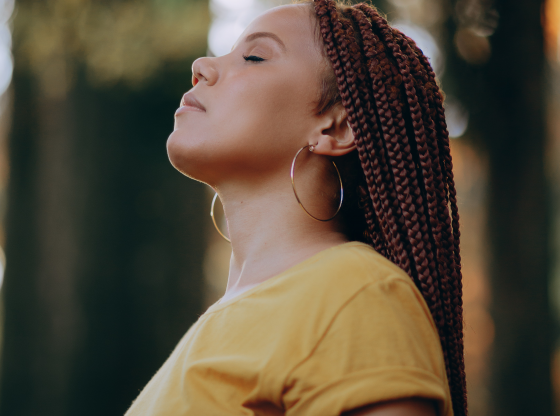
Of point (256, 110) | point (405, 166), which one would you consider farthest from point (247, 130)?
point (405, 166)

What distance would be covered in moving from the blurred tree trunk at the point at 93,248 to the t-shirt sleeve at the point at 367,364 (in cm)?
347

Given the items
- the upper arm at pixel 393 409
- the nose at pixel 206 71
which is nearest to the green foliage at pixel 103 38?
the nose at pixel 206 71

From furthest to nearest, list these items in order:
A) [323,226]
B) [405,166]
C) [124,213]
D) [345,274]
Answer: [124,213] → [323,226] → [405,166] → [345,274]

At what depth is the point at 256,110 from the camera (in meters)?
1.51

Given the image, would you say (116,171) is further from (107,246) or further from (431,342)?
(431,342)

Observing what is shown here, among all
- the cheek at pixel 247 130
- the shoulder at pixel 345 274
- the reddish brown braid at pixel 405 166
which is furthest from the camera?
the cheek at pixel 247 130

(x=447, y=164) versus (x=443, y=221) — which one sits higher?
(x=447, y=164)

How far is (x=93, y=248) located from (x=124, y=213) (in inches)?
15.2

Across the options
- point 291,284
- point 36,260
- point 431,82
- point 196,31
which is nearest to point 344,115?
point 431,82

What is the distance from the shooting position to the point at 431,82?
5.16ft

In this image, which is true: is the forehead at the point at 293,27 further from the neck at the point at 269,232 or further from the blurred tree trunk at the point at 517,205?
the blurred tree trunk at the point at 517,205

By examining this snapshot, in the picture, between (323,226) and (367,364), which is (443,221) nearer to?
(323,226)

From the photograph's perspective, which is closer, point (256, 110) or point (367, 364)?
point (367, 364)

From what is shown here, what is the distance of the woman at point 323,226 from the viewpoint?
41.6 inches
